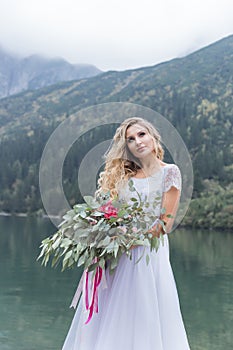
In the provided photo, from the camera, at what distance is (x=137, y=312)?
334 centimetres

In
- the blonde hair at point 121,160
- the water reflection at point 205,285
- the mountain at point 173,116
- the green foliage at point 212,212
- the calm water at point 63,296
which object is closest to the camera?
the blonde hair at point 121,160

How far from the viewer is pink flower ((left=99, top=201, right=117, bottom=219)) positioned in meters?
3.21

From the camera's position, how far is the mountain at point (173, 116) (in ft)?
256

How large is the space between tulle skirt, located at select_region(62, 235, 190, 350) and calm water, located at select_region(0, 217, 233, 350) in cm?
928

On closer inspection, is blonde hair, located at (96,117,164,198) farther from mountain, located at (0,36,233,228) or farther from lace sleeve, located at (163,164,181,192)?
mountain, located at (0,36,233,228)

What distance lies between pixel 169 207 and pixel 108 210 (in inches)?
14.5

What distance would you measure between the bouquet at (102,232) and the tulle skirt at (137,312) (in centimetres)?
11

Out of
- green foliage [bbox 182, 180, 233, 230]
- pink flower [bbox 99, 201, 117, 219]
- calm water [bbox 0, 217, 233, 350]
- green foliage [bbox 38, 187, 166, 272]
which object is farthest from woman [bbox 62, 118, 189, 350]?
green foliage [bbox 182, 180, 233, 230]

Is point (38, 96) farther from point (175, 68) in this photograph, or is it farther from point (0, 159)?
point (0, 159)

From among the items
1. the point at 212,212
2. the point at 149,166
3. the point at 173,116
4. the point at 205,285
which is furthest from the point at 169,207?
the point at 173,116

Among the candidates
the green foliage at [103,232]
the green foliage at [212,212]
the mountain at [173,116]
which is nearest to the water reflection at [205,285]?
the green foliage at [212,212]

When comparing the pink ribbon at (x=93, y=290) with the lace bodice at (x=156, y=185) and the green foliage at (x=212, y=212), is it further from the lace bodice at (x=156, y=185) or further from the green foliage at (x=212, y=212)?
the green foliage at (x=212, y=212)

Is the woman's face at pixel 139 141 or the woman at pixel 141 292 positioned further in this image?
the woman's face at pixel 139 141

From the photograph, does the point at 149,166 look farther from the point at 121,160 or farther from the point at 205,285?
the point at 205,285
